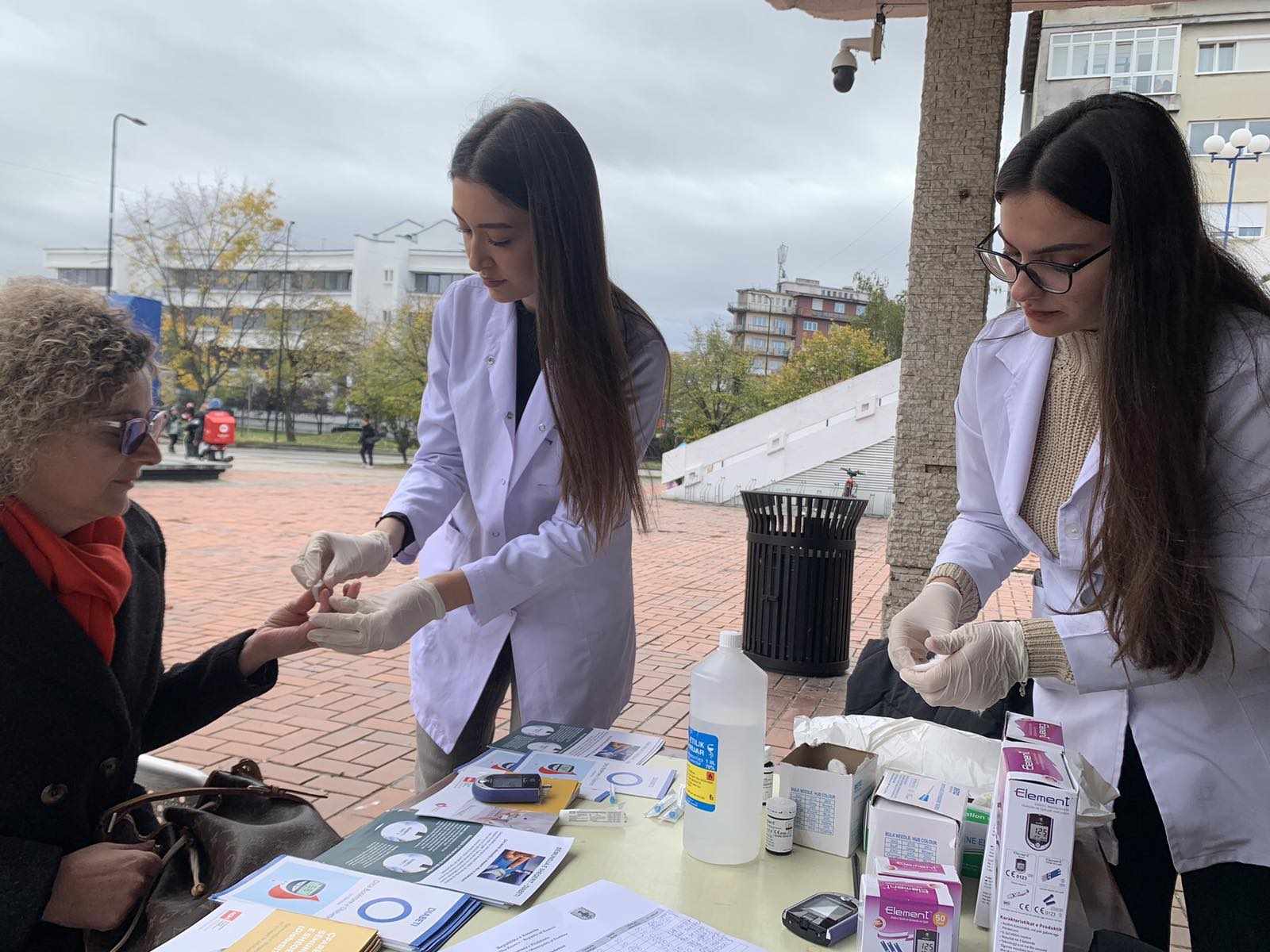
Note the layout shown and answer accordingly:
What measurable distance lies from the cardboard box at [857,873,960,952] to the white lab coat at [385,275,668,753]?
2.96 ft

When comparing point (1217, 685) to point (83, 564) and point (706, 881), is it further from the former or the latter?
point (83, 564)

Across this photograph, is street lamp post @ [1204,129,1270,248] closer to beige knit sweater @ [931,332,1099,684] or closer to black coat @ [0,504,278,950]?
beige knit sweater @ [931,332,1099,684]

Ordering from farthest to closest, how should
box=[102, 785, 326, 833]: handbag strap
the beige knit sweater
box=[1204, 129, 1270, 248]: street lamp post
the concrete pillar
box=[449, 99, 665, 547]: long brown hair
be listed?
box=[1204, 129, 1270, 248]: street lamp post < the concrete pillar < box=[449, 99, 665, 547]: long brown hair < the beige knit sweater < box=[102, 785, 326, 833]: handbag strap

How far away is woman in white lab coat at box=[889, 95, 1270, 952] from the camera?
4.24 feet

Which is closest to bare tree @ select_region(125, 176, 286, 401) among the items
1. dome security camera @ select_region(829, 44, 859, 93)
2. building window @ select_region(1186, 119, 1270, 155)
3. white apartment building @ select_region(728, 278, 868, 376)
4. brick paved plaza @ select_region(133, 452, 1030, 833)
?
brick paved plaza @ select_region(133, 452, 1030, 833)

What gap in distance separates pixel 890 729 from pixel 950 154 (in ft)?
11.4

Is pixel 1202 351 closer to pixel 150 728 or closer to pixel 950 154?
pixel 150 728

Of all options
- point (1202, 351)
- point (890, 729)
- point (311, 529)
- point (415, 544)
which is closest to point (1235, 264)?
point (1202, 351)

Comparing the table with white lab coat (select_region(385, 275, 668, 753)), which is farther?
white lab coat (select_region(385, 275, 668, 753))

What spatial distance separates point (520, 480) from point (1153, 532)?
1165 mm

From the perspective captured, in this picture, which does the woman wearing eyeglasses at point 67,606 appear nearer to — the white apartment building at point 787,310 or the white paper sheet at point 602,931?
the white paper sheet at point 602,931

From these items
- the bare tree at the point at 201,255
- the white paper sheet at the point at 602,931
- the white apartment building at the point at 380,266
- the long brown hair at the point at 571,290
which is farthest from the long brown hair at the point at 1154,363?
the white apartment building at the point at 380,266

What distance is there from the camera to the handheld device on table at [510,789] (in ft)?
4.99

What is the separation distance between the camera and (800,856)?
142 centimetres
